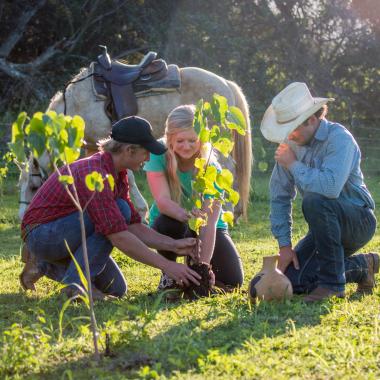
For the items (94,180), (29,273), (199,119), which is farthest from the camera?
(29,273)

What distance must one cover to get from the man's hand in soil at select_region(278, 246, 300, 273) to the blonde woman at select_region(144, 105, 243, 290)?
334 millimetres

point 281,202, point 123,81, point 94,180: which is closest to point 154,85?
point 123,81

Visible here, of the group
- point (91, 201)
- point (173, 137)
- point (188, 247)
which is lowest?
point (188, 247)

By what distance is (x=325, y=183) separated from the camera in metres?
4.25

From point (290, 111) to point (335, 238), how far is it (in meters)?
0.74

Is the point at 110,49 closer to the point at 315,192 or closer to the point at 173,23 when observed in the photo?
the point at 173,23

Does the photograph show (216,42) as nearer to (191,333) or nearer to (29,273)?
(29,273)

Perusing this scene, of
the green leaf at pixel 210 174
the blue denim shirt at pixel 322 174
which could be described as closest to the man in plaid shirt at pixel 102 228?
the green leaf at pixel 210 174

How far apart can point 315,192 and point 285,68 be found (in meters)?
14.5

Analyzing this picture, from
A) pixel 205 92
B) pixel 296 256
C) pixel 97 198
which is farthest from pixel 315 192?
pixel 205 92

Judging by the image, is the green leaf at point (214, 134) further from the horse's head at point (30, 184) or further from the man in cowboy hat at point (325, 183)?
the horse's head at point (30, 184)

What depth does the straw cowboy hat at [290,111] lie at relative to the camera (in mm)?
4320

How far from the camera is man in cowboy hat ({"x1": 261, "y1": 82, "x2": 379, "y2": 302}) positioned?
14.1ft

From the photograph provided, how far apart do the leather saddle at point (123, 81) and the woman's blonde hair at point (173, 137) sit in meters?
3.17
